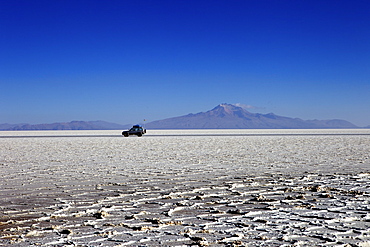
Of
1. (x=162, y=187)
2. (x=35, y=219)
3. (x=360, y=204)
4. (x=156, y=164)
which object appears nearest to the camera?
(x=35, y=219)

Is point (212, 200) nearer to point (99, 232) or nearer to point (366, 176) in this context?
point (99, 232)

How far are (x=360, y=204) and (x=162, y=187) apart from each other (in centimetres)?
343

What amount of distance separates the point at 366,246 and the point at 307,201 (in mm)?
2452

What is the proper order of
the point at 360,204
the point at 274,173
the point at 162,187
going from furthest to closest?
the point at 274,173, the point at 162,187, the point at 360,204

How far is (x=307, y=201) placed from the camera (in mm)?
6418

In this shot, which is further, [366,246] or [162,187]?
[162,187]

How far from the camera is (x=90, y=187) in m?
8.10

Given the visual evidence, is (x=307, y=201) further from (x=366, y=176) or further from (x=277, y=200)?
(x=366, y=176)

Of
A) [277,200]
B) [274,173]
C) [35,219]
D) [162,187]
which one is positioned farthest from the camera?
[274,173]

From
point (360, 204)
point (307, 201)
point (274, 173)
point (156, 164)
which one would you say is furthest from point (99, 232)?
point (156, 164)

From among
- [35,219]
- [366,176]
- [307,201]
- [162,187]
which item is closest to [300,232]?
[307,201]

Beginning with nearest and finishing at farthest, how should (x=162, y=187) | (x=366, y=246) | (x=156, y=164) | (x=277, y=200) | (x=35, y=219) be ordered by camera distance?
(x=366, y=246) → (x=35, y=219) → (x=277, y=200) → (x=162, y=187) → (x=156, y=164)

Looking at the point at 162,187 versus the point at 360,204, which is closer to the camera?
the point at 360,204

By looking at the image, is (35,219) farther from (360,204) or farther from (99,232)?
(360,204)
